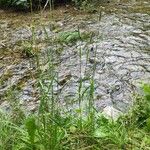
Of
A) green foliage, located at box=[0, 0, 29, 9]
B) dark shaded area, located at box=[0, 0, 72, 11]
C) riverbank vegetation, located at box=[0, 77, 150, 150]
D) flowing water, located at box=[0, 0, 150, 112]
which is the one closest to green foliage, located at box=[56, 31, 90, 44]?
flowing water, located at box=[0, 0, 150, 112]

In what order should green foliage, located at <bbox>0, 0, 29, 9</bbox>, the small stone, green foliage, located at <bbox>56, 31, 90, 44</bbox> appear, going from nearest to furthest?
the small stone, green foliage, located at <bbox>56, 31, 90, 44</bbox>, green foliage, located at <bbox>0, 0, 29, 9</bbox>

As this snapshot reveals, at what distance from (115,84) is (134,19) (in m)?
2.32

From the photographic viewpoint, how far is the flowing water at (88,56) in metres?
4.72

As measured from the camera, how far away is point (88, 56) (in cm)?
554

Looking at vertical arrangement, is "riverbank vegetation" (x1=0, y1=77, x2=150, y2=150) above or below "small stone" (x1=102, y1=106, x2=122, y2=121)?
above

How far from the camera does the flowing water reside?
4723 mm

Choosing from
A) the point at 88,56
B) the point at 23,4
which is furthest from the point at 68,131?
the point at 23,4

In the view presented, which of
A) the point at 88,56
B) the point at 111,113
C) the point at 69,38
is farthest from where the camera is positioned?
the point at 69,38

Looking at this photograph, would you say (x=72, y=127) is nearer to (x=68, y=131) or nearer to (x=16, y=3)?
(x=68, y=131)

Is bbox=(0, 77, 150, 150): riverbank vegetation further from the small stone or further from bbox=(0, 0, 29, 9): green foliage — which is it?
bbox=(0, 0, 29, 9): green foliage

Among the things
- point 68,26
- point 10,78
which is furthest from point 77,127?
point 68,26

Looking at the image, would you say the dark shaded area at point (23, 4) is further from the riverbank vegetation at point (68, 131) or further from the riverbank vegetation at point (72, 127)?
the riverbank vegetation at point (68, 131)

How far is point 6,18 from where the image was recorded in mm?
7566

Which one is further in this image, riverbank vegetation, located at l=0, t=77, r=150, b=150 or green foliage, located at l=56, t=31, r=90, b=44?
green foliage, located at l=56, t=31, r=90, b=44
